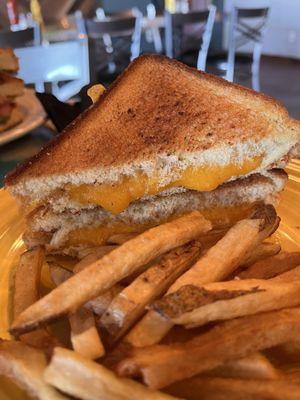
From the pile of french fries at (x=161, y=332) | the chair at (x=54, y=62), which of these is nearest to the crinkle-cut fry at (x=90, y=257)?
the pile of french fries at (x=161, y=332)

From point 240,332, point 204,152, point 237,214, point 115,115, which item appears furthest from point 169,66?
point 240,332

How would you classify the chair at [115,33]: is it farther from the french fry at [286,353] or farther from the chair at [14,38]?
the french fry at [286,353]

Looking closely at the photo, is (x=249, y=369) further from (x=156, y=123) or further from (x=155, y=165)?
(x=156, y=123)

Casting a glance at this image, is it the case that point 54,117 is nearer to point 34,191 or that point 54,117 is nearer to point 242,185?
point 34,191

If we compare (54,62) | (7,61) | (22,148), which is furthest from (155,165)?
(54,62)

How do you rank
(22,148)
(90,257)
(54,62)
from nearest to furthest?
(90,257) < (22,148) < (54,62)

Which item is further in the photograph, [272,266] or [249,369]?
[272,266]

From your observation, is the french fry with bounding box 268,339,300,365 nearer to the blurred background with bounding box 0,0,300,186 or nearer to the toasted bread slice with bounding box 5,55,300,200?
the toasted bread slice with bounding box 5,55,300,200
